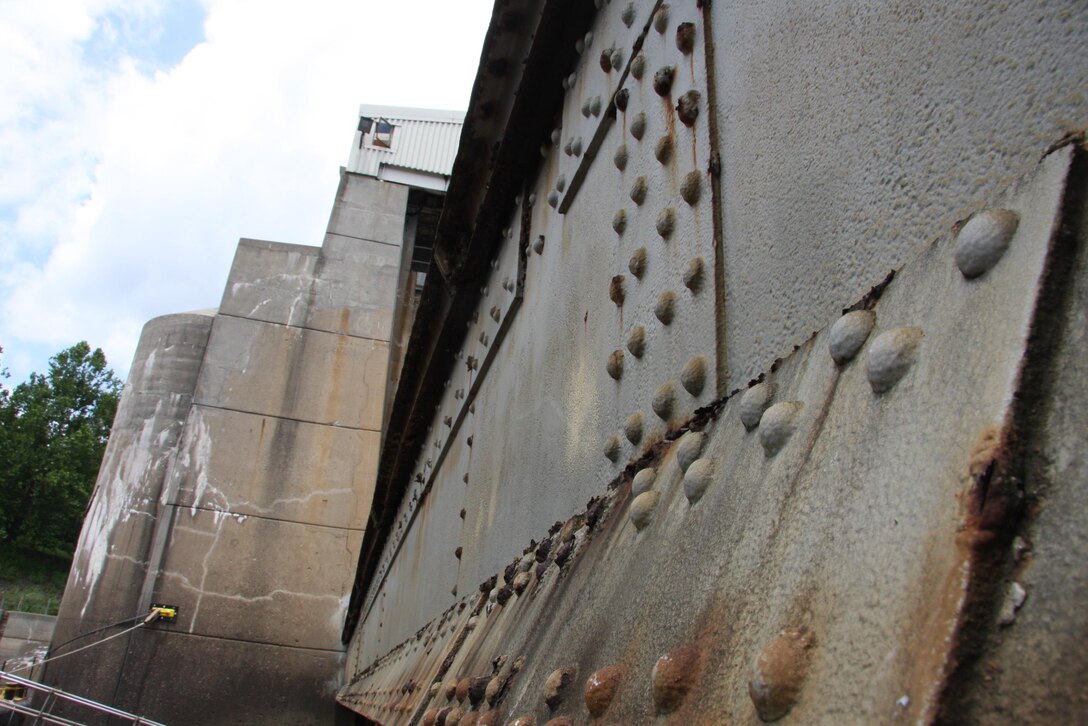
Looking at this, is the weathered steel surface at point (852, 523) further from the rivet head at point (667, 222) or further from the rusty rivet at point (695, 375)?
the rivet head at point (667, 222)

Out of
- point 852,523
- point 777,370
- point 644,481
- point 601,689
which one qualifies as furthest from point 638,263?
point 852,523

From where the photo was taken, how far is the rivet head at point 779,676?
60 cm

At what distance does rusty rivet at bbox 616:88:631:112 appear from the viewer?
197cm

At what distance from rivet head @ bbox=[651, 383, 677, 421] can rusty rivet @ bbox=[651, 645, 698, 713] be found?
0.67 metres

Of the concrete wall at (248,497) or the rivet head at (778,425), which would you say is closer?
the rivet head at (778,425)

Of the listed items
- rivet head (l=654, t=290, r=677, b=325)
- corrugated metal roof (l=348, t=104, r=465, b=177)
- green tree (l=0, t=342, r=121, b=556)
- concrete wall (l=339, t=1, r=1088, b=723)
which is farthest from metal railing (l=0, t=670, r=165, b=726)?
green tree (l=0, t=342, r=121, b=556)

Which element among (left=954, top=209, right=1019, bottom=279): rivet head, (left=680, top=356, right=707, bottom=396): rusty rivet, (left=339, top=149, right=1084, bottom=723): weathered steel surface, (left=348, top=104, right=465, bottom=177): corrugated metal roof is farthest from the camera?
(left=348, top=104, right=465, bottom=177): corrugated metal roof

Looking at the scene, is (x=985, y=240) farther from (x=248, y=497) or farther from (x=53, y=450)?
(x=53, y=450)

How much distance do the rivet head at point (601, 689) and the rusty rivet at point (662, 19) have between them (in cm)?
143

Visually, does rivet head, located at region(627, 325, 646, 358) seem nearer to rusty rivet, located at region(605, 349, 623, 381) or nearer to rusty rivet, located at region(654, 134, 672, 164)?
rusty rivet, located at region(605, 349, 623, 381)

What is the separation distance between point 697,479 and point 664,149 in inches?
34.9

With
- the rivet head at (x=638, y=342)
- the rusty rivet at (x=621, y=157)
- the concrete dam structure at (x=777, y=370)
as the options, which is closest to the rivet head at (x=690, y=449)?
the concrete dam structure at (x=777, y=370)

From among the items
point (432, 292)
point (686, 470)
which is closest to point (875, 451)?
point (686, 470)

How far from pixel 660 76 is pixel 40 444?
49129 millimetres
